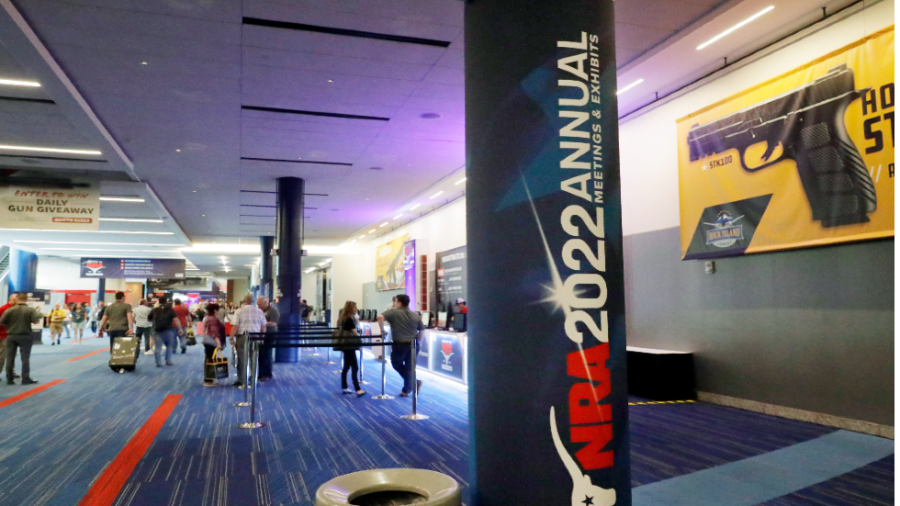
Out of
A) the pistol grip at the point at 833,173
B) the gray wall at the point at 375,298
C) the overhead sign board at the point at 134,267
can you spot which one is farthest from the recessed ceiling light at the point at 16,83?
the overhead sign board at the point at 134,267

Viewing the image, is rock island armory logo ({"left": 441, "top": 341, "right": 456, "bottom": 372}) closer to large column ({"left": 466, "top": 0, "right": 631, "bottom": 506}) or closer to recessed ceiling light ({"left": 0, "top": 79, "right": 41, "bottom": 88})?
recessed ceiling light ({"left": 0, "top": 79, "right": 41, "bottom": 88})

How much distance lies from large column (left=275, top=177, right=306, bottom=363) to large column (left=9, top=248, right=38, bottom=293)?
65.5ft

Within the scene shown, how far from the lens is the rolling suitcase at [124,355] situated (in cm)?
1107

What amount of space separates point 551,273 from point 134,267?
100ft

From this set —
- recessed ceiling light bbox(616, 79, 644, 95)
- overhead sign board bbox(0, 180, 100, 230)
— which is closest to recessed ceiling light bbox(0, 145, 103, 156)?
overhead sign board bbox(0, 180, 100, 230)

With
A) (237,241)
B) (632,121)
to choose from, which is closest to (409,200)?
(632,121)

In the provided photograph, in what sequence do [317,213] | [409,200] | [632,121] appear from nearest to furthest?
[632,121] → [409,200] → [317,213]

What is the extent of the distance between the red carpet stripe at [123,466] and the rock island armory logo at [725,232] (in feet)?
20.8

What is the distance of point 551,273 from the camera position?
→ 238 cm

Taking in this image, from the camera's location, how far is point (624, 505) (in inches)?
95.0

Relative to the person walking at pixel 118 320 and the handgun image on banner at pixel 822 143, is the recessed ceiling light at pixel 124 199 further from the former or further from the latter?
the handgun image on banner at pixel 822 143

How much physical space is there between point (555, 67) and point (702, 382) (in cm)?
598

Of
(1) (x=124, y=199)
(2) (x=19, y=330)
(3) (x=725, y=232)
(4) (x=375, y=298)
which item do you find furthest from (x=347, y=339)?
(4) (x=375, y=298)

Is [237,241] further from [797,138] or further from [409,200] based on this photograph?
[797,138]
